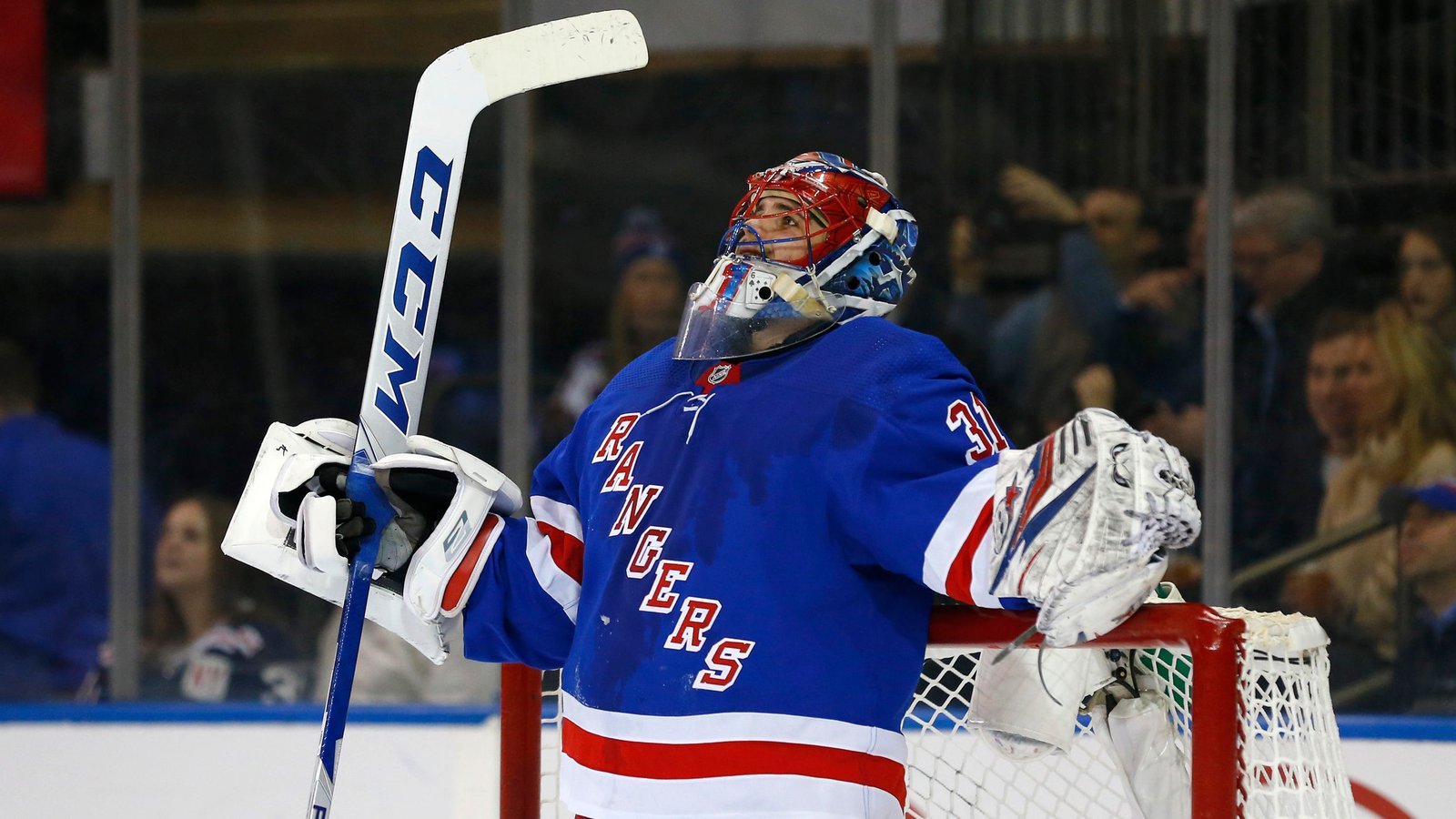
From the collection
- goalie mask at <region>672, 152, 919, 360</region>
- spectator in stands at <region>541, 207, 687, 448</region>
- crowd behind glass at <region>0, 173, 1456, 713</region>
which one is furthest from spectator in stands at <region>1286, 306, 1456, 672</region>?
goalie mask at <region>672, 152, 919, 360</region>

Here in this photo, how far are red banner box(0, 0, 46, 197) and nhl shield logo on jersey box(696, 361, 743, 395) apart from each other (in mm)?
2938

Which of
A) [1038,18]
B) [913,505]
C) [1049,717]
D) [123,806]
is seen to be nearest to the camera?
[913,505]

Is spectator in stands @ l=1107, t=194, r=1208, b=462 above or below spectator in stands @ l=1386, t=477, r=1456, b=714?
above

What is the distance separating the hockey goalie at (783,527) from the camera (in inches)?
49.1

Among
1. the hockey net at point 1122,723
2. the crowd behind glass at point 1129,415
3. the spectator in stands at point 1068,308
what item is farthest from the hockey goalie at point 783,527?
the spectator in stands at point 1068,308

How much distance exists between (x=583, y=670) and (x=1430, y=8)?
9.68 ft

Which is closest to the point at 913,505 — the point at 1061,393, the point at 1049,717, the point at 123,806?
the point at 1049,717

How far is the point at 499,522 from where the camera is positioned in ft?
5.62

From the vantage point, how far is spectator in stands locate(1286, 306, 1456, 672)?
3.42 m

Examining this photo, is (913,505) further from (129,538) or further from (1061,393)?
(129,538)

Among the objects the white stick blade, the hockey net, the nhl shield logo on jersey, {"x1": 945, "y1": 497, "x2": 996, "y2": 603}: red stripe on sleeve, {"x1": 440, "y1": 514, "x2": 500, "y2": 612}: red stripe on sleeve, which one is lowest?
the hockey net

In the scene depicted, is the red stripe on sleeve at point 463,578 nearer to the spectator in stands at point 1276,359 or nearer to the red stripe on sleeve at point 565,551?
the red stripe on sleeve at point 565,551

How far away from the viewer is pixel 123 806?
264 centimetres

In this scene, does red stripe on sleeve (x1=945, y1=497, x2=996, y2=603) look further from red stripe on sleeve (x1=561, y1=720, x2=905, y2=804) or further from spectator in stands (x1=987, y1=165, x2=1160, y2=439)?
spectator in stands (x1=987, y1=165, x2=1160, y2=439)
